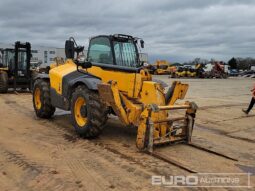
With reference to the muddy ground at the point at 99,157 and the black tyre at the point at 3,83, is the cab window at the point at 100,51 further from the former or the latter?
the black tyre at the point at 3,83

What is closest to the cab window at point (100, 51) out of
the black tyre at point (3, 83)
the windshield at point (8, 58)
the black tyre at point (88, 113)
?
the black tyre at point (88, 113)

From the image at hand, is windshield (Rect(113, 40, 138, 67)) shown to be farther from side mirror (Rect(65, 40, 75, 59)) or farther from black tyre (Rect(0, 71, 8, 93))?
black tyre (Rect(0, 71, 8, 93))

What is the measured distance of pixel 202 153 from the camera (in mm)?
6875

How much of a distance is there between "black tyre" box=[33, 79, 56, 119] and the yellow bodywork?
7.93ft

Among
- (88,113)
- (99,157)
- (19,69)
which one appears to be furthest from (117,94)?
(19,69)

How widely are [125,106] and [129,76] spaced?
747 millimetres

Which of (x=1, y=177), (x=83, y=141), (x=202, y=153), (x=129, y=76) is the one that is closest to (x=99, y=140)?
(x=83, y=141)

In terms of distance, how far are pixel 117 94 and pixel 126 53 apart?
1807 mm

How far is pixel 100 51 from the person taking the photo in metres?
8.59

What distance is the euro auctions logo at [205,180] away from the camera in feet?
17.0

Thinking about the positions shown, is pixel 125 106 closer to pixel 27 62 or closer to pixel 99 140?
pixel 99 140

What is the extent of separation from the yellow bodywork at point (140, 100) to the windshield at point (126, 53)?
A: 492 mm

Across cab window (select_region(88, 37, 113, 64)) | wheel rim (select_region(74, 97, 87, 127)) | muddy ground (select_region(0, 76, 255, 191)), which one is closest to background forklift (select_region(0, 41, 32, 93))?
muddy ground (select_region(0, 76, 255, 191))

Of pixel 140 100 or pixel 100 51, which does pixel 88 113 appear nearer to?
pixel 140 100
